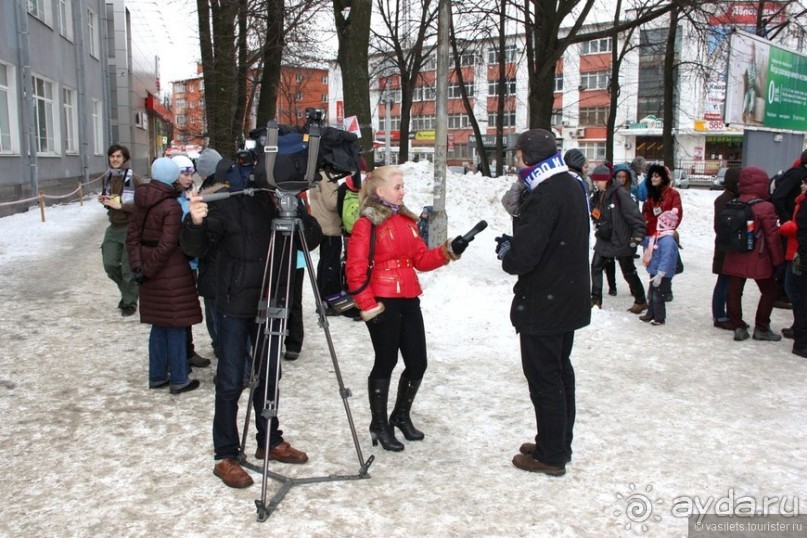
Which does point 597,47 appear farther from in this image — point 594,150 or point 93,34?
point 93,34

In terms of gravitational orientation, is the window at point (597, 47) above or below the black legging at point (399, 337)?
above

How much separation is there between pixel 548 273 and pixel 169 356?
3.10 metres

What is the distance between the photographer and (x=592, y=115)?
200ft

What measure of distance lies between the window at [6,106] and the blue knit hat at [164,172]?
14255 millimetres

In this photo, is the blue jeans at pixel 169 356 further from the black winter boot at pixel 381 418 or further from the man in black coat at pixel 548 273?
the man in black coat at pixel 548 273

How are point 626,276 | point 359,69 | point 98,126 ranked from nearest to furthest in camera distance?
point 626,276 → point 359,69 → point 98,126

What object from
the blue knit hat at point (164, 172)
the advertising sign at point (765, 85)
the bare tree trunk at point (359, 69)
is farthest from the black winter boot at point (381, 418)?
the advertising sign at point (765, 85)

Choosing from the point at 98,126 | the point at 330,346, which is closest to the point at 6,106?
the point at 98,126

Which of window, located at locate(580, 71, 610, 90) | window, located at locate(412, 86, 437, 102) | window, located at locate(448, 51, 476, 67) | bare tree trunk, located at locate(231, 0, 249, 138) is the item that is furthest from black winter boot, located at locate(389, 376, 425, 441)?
window, located at locate(580, 71, 610, 90)

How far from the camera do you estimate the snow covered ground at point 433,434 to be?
342 centimetres

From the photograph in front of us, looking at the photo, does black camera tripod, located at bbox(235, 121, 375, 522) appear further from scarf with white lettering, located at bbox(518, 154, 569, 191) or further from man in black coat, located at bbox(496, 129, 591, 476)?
scarf with white lettering, located at bbox(518, 154, 569, 191)

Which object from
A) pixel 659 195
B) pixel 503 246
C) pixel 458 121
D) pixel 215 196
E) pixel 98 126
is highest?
pixel 458 121

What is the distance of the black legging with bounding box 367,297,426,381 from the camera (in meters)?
4.05

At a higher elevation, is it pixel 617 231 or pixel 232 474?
pixel 617 231
